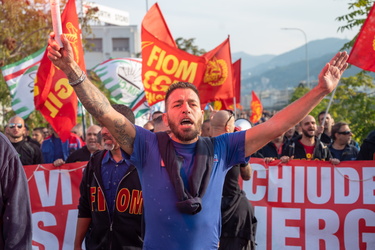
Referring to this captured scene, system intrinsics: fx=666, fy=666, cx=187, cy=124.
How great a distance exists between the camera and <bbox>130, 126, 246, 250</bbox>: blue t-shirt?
12.4 ft

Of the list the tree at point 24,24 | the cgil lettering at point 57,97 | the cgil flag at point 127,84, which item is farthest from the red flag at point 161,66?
the tree at point 24,24

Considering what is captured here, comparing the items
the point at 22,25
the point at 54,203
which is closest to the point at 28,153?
the point at 54,203

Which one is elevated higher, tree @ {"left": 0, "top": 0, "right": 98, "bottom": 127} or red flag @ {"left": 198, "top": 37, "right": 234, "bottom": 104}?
tree @ {"left": 0, "top": 0, "right": 98, "bottom": 127}

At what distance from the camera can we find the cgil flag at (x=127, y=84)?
14977mm

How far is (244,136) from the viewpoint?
160 inches

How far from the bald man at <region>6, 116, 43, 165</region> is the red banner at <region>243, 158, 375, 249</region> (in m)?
3.21

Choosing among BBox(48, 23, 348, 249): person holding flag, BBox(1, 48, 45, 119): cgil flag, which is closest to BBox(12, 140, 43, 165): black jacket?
BBox(1, 48, 45, 119): cgil flag

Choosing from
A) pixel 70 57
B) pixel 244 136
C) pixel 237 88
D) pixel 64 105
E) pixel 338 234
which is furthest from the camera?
pixel 237 88

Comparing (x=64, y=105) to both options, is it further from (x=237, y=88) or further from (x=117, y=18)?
(x=117, y=18)

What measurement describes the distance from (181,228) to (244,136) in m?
0.70

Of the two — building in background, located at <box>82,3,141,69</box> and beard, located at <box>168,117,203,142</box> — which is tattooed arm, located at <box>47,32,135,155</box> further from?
building in background, located at <box>82,3,141,69</box>

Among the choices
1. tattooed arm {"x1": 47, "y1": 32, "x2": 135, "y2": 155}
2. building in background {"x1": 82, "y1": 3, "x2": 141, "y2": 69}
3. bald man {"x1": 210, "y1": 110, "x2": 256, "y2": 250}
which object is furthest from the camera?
building in background {"x1": 82, "y1": 3, "x2": 141, "y2": 69}

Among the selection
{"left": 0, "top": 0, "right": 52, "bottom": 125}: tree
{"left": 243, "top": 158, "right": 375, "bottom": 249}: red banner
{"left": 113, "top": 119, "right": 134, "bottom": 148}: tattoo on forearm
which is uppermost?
{"left": 0, "top": 0, "right": 52, "bottom": 125}: tree

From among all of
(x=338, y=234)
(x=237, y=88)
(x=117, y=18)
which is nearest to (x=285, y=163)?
(x=338, y=234)
